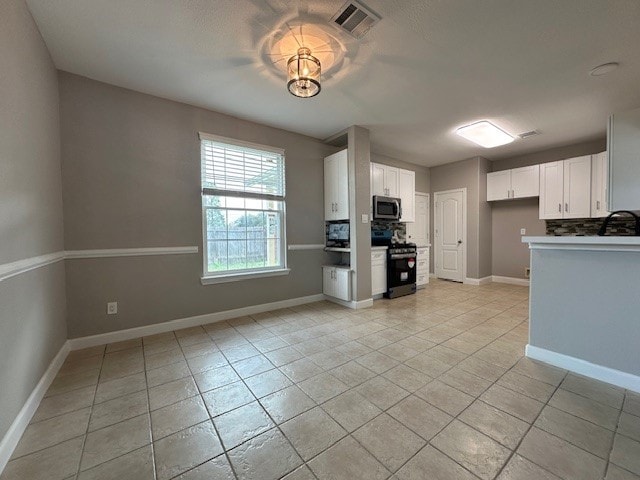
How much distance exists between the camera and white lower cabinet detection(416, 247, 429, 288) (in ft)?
17.0

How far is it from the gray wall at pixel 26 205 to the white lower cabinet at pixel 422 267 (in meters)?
5.09

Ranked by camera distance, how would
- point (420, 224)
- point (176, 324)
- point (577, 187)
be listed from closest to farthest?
point (176, 324), point (577, 187), point (420, 224)

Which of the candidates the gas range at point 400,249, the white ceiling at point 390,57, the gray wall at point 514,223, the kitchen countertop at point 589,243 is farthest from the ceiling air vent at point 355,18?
the gray wall at point 514,223

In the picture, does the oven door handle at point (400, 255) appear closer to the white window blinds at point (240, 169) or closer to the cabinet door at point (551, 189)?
the white window blinds at point (240, 169)

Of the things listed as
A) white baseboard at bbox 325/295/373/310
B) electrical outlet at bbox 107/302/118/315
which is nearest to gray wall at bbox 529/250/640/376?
white baseboard at bbox 325/295/373/310

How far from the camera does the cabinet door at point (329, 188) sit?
423 centimetres

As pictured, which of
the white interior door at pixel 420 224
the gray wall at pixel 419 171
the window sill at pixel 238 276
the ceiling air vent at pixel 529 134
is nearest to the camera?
the window sill at pixel 238 276

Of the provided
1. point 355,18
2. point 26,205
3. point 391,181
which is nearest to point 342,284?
point 391,181

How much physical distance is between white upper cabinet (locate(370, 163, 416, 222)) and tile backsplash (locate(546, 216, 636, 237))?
2675 millimetres

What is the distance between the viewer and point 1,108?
1451 millimetres

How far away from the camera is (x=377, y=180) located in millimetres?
4668

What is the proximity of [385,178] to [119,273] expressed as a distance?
13.8ft

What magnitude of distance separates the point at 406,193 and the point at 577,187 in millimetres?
2806

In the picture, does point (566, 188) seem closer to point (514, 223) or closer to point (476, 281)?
point (514, 223)
